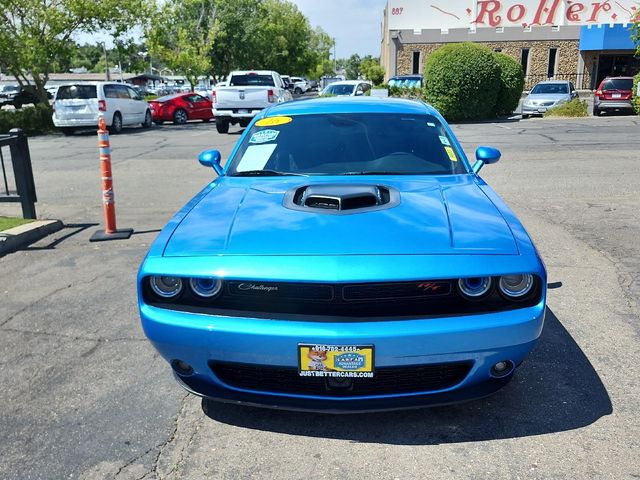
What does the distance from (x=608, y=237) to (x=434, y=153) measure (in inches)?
132

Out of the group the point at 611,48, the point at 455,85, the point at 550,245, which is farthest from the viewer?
the point at 611,48

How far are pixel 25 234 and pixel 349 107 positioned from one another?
4293 millimetres

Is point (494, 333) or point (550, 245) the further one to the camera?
point (550, 245)

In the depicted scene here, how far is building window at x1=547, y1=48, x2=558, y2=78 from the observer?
39688mm

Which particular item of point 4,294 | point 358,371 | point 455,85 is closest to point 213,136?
point 455,85

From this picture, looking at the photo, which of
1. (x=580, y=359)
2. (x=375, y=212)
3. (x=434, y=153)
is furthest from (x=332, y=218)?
(x=580, y=359)

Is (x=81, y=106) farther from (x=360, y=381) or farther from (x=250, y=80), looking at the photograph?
(x=360, y=381)

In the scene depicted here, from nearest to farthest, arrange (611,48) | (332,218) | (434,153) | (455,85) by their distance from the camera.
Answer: (332,218) < (434,153) < (455,85) < (611,48)

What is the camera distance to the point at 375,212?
3.12 meters

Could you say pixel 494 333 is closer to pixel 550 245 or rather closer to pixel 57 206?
pixel 550 245

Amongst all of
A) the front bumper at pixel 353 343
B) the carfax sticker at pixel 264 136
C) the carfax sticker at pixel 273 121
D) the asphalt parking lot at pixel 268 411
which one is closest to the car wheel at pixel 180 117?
the asphalt parking lot at pixel 268 411

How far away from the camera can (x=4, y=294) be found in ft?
16.7

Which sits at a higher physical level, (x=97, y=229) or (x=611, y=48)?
(x=611, y=48)

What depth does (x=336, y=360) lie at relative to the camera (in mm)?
2631
